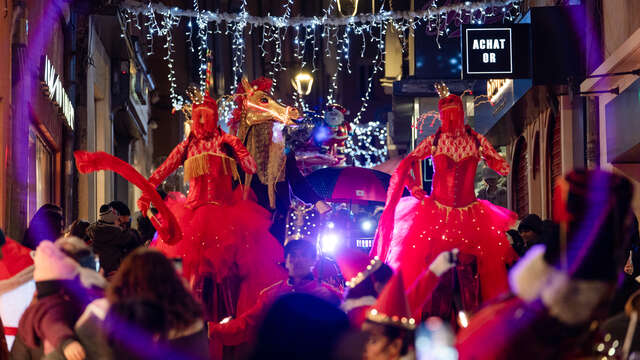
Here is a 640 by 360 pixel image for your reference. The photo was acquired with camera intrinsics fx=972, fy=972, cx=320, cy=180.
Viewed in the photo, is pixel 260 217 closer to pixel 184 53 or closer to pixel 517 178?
pixel 517 178

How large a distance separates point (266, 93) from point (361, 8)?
27806 millimetres

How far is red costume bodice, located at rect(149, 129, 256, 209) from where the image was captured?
9.83 metres

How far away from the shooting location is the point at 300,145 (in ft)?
72.5

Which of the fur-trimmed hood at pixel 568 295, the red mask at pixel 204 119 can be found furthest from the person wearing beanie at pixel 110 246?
the fur-trimmed hood at pixel 568 295

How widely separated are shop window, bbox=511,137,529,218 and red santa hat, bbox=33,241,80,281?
1847 centimetres

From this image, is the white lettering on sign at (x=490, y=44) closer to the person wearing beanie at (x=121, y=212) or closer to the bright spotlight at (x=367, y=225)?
the person wearing beanie at (x=121, y=212)

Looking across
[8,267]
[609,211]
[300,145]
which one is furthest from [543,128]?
[609,211]

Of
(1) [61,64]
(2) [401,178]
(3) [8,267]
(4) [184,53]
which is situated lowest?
(3) [8,267]

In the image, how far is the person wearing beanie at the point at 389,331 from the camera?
17.0 feet

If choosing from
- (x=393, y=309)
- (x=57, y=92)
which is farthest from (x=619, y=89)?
(x=393, y=309)

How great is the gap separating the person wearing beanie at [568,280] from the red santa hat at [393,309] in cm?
82

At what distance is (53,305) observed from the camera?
5.65 m

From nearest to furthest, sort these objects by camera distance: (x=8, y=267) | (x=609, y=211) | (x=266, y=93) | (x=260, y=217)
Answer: (x=609, y=211) → (x=8, y=267) → (x=260, y=217) → (x=266, y=93)

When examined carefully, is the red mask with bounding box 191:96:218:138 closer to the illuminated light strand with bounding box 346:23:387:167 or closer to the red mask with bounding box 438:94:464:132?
the red mask with bounding box 438:94:464:132
